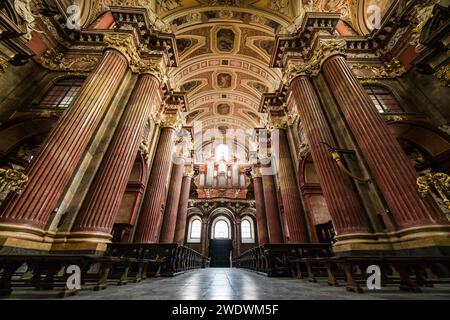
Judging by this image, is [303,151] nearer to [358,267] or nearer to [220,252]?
[358,267]

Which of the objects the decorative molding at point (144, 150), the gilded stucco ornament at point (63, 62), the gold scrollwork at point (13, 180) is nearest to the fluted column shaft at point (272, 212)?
the decorative molding at point (144, 150)

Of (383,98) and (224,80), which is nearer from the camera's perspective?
(383,98)

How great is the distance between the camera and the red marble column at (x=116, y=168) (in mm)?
4762

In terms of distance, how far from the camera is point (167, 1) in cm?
1012

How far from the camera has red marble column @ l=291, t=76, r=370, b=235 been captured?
191 inches

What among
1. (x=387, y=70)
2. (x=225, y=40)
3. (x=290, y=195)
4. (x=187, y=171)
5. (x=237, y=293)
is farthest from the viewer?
(x=187, y=171)

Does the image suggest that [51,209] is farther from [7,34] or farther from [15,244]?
[7,34]

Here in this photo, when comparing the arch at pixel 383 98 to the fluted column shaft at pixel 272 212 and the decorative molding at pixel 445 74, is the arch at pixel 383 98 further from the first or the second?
the fluted column shaft at pixel 272 212

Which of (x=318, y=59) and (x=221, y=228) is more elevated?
(x=318, y=59)

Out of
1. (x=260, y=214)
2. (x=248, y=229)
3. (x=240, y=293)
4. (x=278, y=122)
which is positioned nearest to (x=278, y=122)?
(x=278, y=122)

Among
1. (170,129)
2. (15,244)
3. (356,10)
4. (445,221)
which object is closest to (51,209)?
(15,244)

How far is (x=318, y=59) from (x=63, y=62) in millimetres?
10268

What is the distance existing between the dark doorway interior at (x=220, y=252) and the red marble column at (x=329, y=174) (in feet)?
46.4

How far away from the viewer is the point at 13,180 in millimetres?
3680
